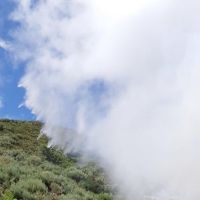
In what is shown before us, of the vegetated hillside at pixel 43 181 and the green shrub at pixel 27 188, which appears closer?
the green shrub at pixel 27 188

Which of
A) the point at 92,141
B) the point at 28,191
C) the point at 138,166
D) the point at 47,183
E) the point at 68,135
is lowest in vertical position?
the point at 28,191

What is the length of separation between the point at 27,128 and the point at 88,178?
64.6 ft

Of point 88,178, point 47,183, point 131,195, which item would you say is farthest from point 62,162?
point 47,183

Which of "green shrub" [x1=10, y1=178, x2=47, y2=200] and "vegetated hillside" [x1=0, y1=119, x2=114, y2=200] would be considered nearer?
"green shrub" [x1=10, y1=178, x2=47, y2=200]

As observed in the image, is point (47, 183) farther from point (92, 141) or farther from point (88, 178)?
point (92, 141)

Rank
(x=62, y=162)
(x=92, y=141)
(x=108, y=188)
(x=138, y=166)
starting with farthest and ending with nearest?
(x=92, y=141)
(x=62, y=162)
(x=138, y=166)
(x=108, y=188)

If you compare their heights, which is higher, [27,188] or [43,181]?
[43,181]

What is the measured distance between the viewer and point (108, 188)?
19562 mm

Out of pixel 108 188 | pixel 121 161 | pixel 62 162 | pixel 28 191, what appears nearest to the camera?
pixel 28 191

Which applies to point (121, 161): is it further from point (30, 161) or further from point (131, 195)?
point (30, 161)

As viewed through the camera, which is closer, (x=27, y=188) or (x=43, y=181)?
(x=27, y=188)

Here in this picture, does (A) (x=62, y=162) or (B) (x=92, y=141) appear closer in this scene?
(A) (x=62, y=162)

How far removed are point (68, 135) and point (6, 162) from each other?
2373 centimetres

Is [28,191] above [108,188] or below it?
below
